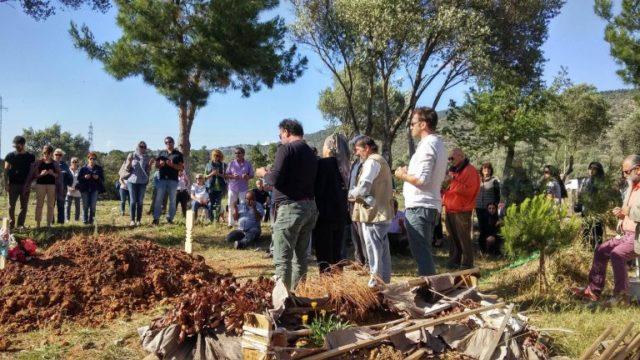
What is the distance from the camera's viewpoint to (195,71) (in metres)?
14.1

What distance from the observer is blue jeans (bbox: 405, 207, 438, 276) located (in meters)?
4.73

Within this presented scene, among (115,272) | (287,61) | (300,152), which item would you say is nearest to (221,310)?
(300,152)

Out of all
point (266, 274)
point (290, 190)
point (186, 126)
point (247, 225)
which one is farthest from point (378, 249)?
point (186, 126)

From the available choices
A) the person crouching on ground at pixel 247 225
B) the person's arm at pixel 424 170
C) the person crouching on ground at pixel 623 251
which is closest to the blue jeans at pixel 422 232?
the person's arm at pixel 424 170

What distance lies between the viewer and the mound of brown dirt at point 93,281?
5.13 meters

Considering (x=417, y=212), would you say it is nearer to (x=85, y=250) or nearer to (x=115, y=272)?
(x=115, y=272)

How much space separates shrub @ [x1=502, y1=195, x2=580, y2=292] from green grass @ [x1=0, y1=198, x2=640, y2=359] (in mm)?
580

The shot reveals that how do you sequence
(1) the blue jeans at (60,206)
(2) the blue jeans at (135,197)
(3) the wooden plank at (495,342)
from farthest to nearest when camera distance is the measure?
(1) the blue jeans at (60,206), (2) the blue jeans at (135,197), (3) the wooden plank at (495,342)

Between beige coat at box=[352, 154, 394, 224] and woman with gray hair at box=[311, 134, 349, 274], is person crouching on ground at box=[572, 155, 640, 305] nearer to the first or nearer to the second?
beige coat at box=[352, 154, 394, 224]

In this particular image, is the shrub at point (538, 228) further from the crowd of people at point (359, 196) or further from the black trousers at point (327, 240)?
the black trousers at point (327, 240)

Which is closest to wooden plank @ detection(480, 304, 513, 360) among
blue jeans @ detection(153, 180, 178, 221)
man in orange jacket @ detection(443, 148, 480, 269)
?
man in orange jacket @ detection(443, 148, 480, 269)

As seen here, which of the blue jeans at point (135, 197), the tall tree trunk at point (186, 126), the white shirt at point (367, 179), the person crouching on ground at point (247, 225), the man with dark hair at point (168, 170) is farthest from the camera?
Result: the tall tree trunk at point (186, 126)

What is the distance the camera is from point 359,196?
5297 mm

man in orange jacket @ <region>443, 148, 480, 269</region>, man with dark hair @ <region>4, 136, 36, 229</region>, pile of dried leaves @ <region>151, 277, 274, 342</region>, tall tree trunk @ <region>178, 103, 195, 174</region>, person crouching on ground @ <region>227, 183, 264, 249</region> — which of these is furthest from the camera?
tall tree trunk @ <region>178, 103, 195, 174</region>
